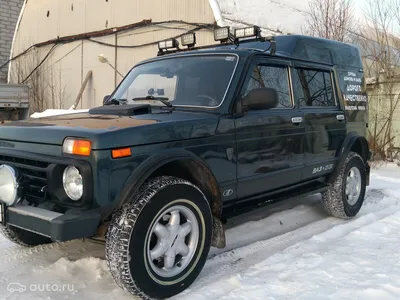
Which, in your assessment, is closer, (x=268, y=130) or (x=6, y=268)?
(x=6, y=268)

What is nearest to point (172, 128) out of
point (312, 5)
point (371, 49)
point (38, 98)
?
point (371, 49)

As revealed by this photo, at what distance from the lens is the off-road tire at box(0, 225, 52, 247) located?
3.72m

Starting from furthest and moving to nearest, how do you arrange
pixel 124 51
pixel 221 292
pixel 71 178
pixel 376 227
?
1. pixel 124 51
2. pixel 376 227
3. pixel 221 292
4. pixel 71 178

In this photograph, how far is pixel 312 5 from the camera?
43.7 feet

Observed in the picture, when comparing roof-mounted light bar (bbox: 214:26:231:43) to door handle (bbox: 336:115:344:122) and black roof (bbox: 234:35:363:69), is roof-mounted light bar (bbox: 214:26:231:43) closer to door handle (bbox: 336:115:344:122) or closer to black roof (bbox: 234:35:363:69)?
black roof (bbox: 234:35:363:69)

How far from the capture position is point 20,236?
12.4 feet

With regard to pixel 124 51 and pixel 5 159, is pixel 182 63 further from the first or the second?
pixel 124 51

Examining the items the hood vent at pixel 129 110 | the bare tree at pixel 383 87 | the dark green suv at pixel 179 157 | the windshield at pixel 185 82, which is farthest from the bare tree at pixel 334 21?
the hood vent at pixel 129 110

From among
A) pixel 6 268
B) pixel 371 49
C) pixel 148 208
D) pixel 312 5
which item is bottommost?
pixel 6 268

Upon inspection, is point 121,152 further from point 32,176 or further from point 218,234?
point 218,234

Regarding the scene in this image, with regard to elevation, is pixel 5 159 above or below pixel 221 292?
above

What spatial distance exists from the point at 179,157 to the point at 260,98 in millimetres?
937

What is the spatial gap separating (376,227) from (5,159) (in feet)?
12.9

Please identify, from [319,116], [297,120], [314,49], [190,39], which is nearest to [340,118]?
[319,116]
